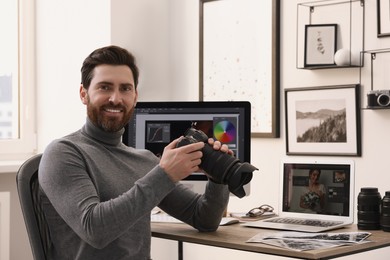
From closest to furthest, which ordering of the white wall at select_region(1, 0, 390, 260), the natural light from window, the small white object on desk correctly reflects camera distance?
the small white object on desk → the white wall at select_region(1, 0, 390, 260) → the natural light from window

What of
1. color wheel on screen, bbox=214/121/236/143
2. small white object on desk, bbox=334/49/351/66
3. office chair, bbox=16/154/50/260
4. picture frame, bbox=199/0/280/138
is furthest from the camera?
picture frame, bbox=199/0/280/138

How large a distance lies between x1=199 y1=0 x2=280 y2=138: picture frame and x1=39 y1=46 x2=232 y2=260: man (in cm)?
124

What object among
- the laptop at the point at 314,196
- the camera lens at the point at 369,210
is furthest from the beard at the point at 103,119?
the camera lens at the point at 369,210

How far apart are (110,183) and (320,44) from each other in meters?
1.48

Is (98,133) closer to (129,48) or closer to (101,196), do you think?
(101,196)

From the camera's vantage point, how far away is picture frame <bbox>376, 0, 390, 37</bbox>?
3006mm

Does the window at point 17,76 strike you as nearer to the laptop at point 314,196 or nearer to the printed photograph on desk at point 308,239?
the laptop at point 314,196

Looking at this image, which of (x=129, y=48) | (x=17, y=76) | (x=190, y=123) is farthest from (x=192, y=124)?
(x=17, y=76)

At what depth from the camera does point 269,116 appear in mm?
3508

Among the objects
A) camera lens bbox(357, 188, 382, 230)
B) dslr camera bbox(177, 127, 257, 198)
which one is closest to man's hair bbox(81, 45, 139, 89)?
dslr camera bbox(177, 127, 257, 198)

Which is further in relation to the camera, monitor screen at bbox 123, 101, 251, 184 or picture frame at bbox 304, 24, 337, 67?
picture frame at bbox 304, 24, 337, 67

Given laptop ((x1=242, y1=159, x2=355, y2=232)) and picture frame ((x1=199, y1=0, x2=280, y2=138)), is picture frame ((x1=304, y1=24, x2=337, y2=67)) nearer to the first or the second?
picture frame ((x1=199, y1=0, x2=280, y2=138))

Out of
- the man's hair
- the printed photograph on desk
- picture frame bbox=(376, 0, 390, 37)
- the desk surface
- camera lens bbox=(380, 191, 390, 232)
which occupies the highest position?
picture frame bbox=(376, 0, 390, 37)

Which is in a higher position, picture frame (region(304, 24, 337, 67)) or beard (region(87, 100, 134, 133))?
picture frame (region(304, 24, 337, 67))
